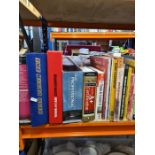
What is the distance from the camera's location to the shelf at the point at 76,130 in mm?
741

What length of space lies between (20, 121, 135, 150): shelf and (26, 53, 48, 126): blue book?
0.06 meters

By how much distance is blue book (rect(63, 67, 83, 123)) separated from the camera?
70cm

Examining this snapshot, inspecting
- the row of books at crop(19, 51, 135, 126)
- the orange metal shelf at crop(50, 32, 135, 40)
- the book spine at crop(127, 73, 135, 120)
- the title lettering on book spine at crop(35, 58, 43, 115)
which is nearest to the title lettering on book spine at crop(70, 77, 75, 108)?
the row of books at crop(19, 51, 135, 126)

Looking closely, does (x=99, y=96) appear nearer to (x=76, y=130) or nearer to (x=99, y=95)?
(x=99, y=95)

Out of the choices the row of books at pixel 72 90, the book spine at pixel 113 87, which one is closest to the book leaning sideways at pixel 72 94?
the row of books at pixel 72 90

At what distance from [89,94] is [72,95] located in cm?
6

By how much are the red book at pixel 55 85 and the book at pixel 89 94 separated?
87mm

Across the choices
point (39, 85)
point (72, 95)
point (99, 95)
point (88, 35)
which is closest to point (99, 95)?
point (99, 95)

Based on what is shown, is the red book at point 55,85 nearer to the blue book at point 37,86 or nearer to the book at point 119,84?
the blue book at point 37,86
